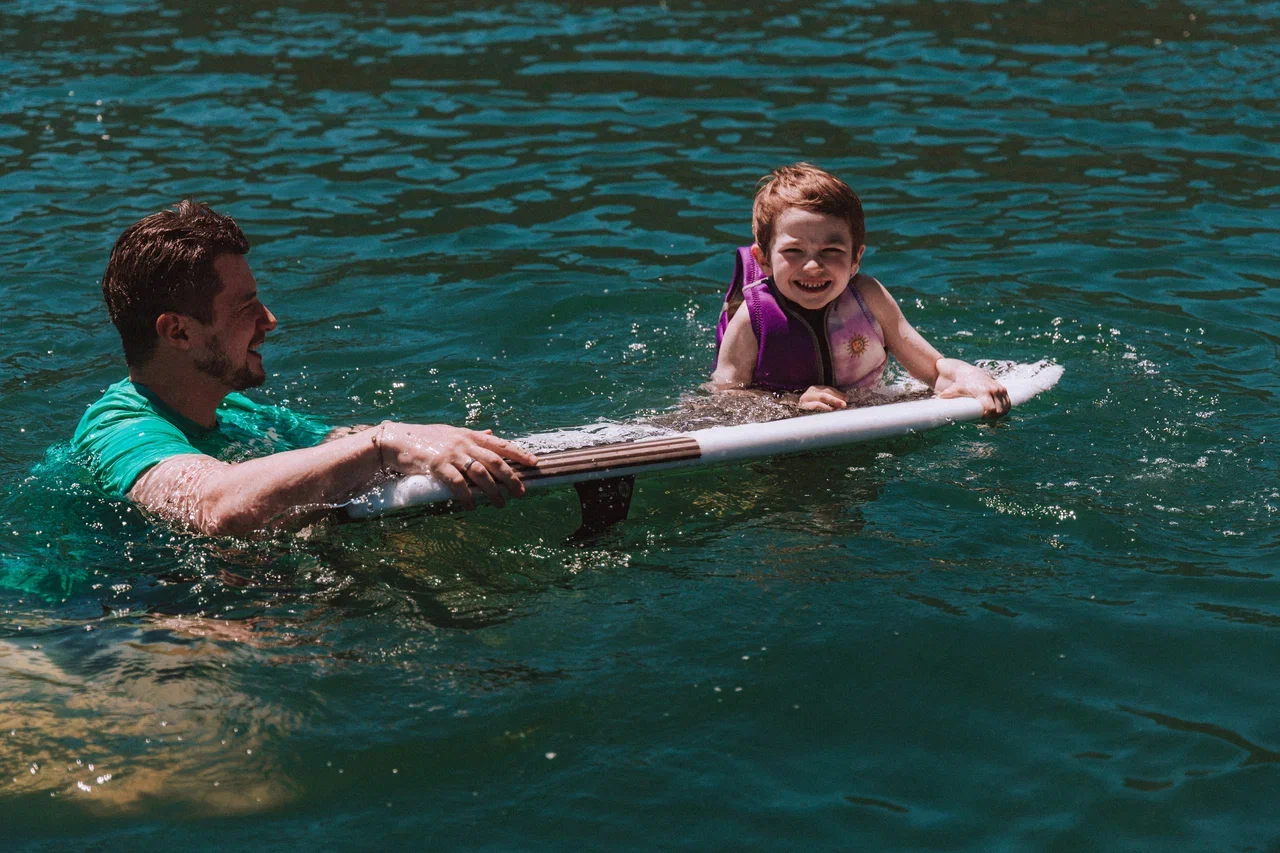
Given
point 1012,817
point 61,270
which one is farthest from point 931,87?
point 1012,817

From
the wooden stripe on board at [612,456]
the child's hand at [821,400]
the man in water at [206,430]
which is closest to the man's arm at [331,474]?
the man in water at [206,430]

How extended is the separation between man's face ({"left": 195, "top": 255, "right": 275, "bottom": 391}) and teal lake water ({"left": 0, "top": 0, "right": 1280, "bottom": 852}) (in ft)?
2.18

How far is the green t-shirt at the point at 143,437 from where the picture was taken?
5117 mm

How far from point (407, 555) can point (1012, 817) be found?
2.44 m

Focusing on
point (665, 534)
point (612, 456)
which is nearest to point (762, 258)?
point (665, 534)

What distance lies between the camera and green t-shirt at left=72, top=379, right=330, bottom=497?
16.8 feet

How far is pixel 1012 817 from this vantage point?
3895 millimetres

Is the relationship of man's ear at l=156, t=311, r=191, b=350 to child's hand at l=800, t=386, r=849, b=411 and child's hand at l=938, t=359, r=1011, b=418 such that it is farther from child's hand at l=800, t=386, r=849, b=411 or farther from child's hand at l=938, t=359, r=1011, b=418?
child's hand at l=938, t=359, r=1011, b=418

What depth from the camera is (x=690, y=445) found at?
522 cm

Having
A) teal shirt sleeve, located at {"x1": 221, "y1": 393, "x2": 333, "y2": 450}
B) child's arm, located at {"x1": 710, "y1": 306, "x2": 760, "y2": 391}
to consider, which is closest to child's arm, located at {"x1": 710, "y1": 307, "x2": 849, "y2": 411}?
child's arm, located at {"x1": 710, "y1": 306, "x2": 760, "y2": 391}

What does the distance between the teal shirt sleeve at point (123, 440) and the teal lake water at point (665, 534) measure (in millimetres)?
182

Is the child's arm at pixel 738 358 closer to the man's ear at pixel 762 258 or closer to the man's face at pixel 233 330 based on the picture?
the man's ear at pixel 762 258

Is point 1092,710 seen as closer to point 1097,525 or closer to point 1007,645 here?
point 1007,645

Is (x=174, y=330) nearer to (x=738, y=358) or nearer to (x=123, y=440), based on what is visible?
(x=123, y=440)
